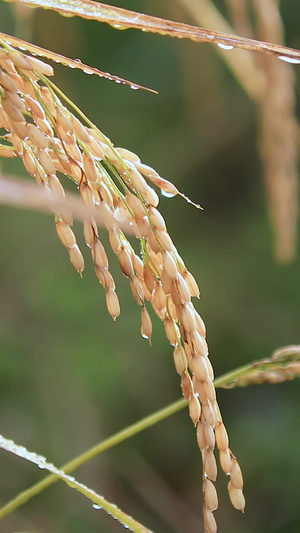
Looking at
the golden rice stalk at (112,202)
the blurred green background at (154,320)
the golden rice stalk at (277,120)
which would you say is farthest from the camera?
the blurred green background at (154,320)

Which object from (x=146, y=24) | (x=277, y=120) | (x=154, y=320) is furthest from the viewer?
(x=154, y=320)

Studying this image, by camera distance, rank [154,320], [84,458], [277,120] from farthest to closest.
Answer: [154,320] → [277,120] → [84,458]

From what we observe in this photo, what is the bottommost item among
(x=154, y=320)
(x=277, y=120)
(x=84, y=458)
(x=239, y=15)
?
(x=154, y=320)

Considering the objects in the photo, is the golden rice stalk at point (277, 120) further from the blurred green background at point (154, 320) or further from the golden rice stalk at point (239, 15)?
the blurred green background at point (154, 320)

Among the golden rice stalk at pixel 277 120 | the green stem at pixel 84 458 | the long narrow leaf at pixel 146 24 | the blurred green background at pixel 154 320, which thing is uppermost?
the long narrow leaf at pixel 146 24

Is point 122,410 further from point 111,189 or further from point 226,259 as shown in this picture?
point 111,189

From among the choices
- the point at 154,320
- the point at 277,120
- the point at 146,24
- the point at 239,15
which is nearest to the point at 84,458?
the point at 146,24

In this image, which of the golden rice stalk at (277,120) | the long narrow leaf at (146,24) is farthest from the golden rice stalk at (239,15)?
the long narrow leaf at (146,24)

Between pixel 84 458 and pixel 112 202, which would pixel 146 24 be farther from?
pixel 84 458
